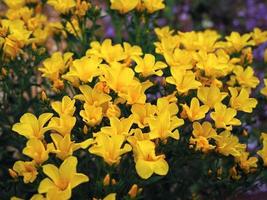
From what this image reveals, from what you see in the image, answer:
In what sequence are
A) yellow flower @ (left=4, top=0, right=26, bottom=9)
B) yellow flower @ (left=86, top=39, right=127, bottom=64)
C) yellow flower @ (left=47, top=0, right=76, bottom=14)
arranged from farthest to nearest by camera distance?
1. yellow flower @ (left=4, top=0, right=26, bottom=9)
2. yellow flower @ (left=47, top=0, right=76, bottom=14)
3. yellow flower @ (left=86, top=39, right=127, bottom=64)

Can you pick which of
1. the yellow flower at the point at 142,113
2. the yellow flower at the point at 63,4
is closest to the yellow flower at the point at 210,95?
the yellow flower at the point at 142,113

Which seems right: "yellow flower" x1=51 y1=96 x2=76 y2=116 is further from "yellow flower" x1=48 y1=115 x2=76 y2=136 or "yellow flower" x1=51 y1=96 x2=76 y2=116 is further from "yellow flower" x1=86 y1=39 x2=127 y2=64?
"yellow flower" x1=86 y1=39 x2=127 y2=64

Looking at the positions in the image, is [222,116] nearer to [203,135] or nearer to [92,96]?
[203,135]

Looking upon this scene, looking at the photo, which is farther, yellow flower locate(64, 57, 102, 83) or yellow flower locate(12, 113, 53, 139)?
yellow flower locate(64, 57, 102, 83)

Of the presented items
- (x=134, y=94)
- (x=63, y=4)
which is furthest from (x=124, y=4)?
(x=134, y=94)

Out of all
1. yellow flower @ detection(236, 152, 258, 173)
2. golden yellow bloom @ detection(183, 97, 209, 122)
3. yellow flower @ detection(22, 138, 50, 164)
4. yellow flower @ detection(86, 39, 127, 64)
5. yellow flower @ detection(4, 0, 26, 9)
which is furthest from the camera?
yellow flower @ detection(4, 0, 26, 9)

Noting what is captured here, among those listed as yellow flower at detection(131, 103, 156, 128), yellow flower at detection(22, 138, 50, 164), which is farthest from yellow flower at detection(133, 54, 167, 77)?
yellow flower at detection(22, 138, 50, 164)

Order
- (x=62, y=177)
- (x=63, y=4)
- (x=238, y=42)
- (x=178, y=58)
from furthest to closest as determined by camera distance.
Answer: (x=238, y=42), (x=63, y=4), (x=178, y=58), (x=62, y=177)
